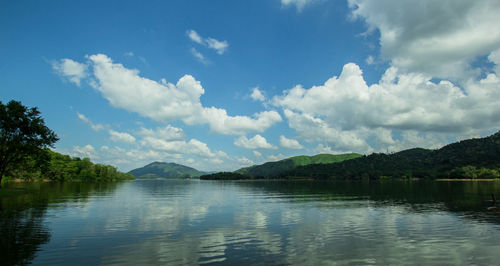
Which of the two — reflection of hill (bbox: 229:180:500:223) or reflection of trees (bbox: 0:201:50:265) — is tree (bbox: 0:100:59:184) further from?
reflection of hill (bbox: 229:180:500:223)

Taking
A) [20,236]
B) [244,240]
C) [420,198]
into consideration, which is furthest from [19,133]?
[420,198]

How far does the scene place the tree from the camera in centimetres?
7194

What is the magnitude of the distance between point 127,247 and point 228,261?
11.0m

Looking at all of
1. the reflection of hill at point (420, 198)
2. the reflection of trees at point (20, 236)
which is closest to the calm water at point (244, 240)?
the reflection of trees at point (20, 236)

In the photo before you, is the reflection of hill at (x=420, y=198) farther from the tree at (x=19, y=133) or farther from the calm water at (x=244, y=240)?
the tree at (x=19, y=133)

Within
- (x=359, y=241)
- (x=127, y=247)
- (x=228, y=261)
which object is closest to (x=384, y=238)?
(x=359, y=241)

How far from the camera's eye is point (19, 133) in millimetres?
74750

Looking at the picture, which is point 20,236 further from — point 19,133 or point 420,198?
point 420,198

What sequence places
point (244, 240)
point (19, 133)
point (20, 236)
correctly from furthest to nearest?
point (19, 133) → point (244, 240) → point (20, 236)

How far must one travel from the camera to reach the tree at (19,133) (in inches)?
2832

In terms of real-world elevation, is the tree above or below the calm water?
above

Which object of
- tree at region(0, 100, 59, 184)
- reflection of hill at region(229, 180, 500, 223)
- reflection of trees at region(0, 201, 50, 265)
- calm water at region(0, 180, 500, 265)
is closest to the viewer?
reflection of trees at region(0, 201, 50, 265)

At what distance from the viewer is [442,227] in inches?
1407

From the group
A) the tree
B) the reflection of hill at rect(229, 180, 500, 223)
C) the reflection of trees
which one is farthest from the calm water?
the tree
